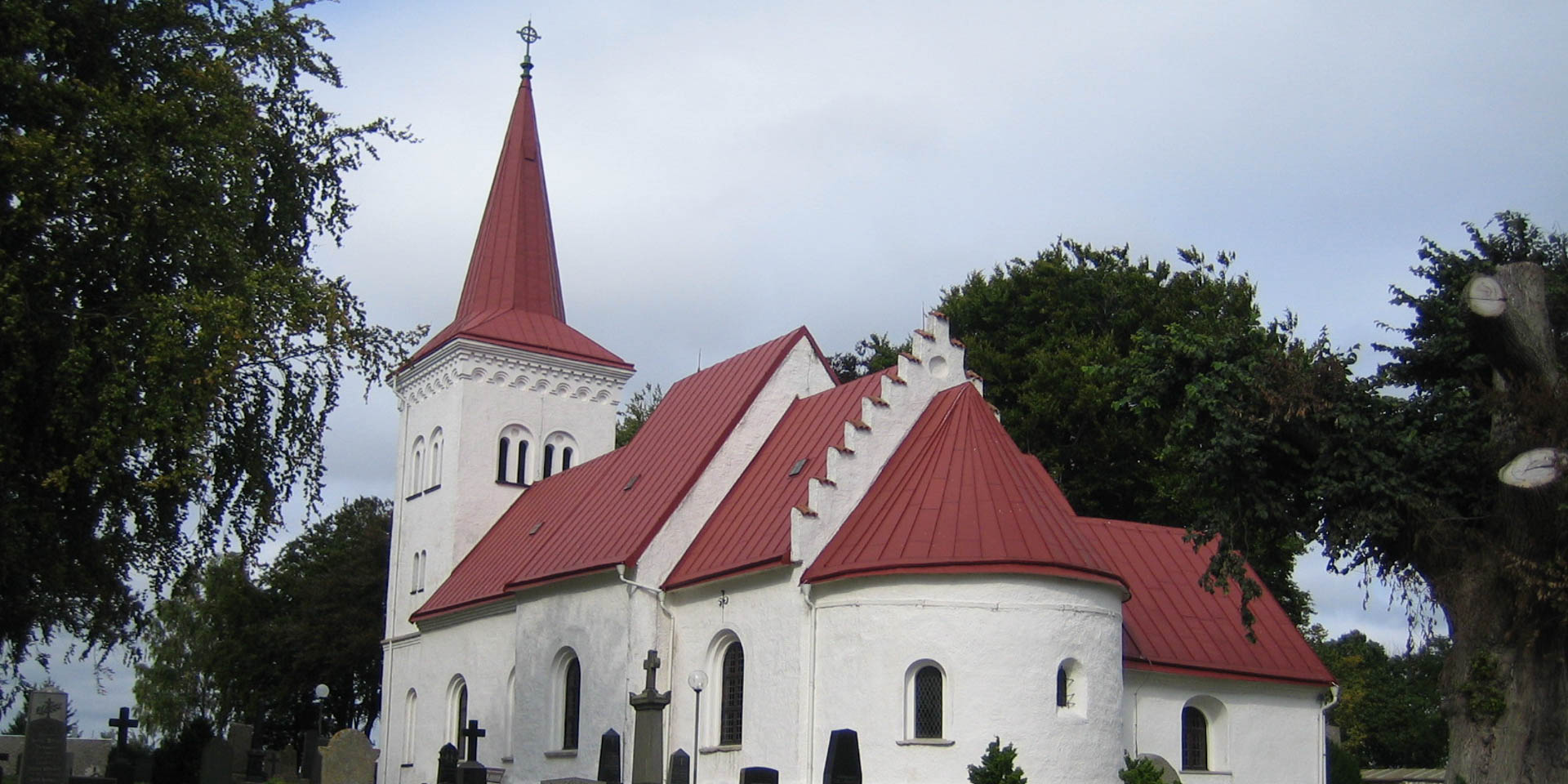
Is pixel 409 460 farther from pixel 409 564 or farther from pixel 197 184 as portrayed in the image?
pixel 197 184

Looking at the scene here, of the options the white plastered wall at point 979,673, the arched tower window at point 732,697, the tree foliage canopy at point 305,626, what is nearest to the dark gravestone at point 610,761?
the white plastered wall at point 979,673

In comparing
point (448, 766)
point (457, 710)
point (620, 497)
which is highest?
point (620, 497)

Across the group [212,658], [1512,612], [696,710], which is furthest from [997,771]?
[212,658]

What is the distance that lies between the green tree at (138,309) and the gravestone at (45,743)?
13.7ft

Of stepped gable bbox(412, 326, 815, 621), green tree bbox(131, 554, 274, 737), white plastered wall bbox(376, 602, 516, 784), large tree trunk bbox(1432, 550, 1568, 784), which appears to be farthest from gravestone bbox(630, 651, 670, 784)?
green tree bbox(131, 554, 274, 737)

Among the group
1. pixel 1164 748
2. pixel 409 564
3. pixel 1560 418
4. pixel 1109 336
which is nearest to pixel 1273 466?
pixel 1560 418

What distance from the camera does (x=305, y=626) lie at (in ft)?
140

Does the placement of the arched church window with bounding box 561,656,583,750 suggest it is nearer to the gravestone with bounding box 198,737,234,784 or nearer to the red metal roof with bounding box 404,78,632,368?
the gravestone with bounding box 198,737,234,784

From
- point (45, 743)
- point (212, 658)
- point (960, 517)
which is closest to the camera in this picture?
point (45, 743)

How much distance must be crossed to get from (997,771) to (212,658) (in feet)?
120

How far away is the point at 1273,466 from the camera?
19.9 meters

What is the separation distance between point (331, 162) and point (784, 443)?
1109cm

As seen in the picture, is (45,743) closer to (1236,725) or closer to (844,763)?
(844,763)

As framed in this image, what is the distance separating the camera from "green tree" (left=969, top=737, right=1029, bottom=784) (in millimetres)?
18047
